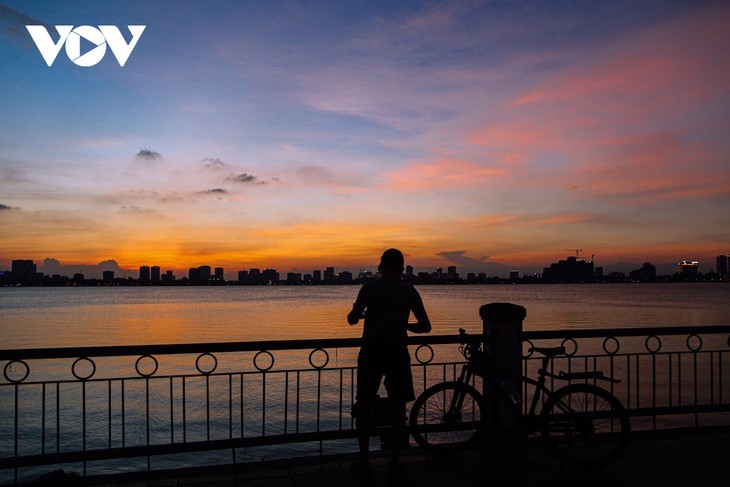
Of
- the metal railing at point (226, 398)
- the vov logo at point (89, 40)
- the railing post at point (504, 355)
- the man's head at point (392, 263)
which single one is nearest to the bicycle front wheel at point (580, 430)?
the railing post at point (504, 355)

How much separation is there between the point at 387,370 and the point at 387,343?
0.27 meters

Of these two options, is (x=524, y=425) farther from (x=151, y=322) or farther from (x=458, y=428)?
(x=151, y=322)

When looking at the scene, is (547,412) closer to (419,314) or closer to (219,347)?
(419,314)

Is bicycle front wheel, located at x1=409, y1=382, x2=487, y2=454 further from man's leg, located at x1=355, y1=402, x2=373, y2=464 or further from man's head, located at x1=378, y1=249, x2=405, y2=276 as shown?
man's head, located at x1=378, y1=249, x2=405, y2=276

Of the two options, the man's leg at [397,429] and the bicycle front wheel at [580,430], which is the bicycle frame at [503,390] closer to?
the bicycle front wheel at [580,430]

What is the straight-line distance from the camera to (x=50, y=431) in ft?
53.2

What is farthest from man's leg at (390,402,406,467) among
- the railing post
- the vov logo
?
the vov logo

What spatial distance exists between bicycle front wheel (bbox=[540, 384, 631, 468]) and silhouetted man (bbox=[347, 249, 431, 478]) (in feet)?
5.14

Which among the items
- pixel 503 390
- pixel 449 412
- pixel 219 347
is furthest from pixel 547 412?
pixel 219 347

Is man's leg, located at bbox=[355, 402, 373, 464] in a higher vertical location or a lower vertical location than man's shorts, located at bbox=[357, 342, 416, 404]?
lower

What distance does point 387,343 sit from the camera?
220 inches

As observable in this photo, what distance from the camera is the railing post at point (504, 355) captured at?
6449 mm

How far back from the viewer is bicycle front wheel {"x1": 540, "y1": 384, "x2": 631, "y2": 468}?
5.84 metres

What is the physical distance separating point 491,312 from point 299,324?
45620mm
